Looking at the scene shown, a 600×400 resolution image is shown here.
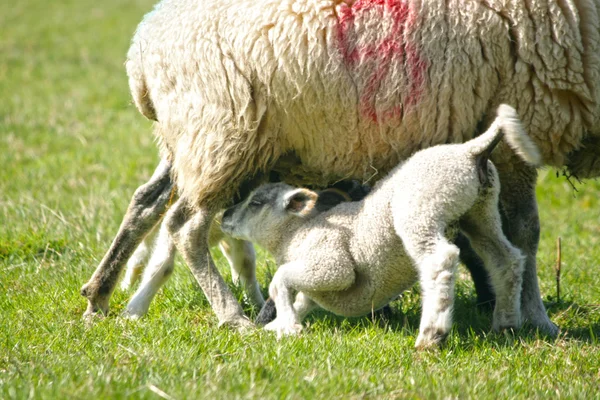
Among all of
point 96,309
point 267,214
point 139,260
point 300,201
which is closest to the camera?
point 300,201

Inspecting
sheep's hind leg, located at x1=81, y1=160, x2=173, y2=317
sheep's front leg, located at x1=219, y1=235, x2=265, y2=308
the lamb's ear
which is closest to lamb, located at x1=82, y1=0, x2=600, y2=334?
the lamb's ear

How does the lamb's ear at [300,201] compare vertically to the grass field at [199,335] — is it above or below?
above

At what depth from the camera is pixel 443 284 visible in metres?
3.73

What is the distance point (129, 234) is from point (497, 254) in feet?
6.93

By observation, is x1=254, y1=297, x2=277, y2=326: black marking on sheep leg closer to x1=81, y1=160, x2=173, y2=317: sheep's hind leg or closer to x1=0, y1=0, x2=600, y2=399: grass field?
x1=0, y1=0, x2=600, y2=399: grass field

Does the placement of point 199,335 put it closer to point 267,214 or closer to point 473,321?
point 267,214

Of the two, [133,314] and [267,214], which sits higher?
[267,214]

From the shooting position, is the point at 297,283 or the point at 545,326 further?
the point at 545,326

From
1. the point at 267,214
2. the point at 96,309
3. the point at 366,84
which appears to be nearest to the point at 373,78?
the point at 366,84

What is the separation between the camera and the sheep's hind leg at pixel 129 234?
4.71 meters

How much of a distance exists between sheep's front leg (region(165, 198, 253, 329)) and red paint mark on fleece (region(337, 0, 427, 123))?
3.68 feet

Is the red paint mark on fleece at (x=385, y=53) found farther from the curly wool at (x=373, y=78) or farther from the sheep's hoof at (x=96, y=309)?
the sheep's hoof at (x=96, y=309)

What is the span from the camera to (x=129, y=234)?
4844 mm

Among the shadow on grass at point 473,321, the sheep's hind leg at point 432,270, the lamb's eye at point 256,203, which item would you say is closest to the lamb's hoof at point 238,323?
the shadow on grass at point 473,321
